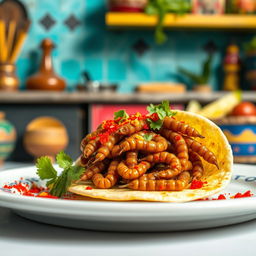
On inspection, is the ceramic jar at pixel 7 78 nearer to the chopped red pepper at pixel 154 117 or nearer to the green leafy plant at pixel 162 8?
the green leafy plant at pixel 162 8

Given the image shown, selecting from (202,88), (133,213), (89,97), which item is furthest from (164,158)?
(202,88)

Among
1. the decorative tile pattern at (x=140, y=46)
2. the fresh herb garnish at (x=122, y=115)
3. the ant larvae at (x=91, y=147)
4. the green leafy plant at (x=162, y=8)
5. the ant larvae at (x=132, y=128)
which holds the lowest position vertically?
the ant larvae at (x=91, y=147)

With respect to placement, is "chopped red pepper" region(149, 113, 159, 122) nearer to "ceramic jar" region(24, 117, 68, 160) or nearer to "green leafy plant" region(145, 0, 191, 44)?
"ceramic jar" region(24, 117, 68, 160)

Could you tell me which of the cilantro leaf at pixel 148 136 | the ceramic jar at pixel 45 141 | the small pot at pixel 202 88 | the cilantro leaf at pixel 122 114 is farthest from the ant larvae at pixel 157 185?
the small pot at pixel 202 88

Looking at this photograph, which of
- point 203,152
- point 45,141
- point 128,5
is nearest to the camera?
point 203,152

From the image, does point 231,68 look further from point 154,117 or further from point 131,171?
point 131,171

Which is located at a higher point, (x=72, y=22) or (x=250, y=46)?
(x=72, y=22)
